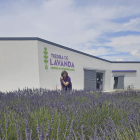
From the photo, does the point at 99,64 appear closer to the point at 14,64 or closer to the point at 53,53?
the point at 53,53

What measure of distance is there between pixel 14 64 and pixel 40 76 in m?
1.81

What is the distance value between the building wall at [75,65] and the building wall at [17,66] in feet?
1.58

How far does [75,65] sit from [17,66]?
18.6 feet

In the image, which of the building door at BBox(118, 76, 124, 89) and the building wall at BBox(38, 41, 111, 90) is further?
the building door at BBox(118, 76, 124, 89)

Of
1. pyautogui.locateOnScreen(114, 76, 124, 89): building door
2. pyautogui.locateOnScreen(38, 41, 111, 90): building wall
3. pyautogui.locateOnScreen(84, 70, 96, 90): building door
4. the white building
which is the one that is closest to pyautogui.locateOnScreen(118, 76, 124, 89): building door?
pyautogui.locateOnScreen(114, 76, 124, 89): building door

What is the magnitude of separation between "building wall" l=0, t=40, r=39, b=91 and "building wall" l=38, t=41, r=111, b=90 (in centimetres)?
48

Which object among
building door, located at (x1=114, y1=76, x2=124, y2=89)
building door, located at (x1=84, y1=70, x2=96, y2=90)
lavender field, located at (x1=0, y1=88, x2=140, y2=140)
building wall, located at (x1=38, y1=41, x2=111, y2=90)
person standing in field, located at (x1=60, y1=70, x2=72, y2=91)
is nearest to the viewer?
lavender field, located at (x1=0, y1=88, x2=140, y2=140)

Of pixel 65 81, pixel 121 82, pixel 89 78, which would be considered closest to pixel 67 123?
pixel 65 81

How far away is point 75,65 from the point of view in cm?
1259

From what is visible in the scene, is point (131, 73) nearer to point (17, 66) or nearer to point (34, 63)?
point (34, 63)

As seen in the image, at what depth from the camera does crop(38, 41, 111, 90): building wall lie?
8898 millimetres

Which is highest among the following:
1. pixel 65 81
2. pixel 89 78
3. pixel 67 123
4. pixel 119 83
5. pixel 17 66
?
pixel 17 66

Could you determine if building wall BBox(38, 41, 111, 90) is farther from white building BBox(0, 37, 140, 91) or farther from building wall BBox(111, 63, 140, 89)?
building wall BBox(111, 63, 140, 89)

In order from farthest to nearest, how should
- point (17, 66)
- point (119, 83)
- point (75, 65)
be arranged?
point (119, 83) → point (75, 65) → point (17, 66)
